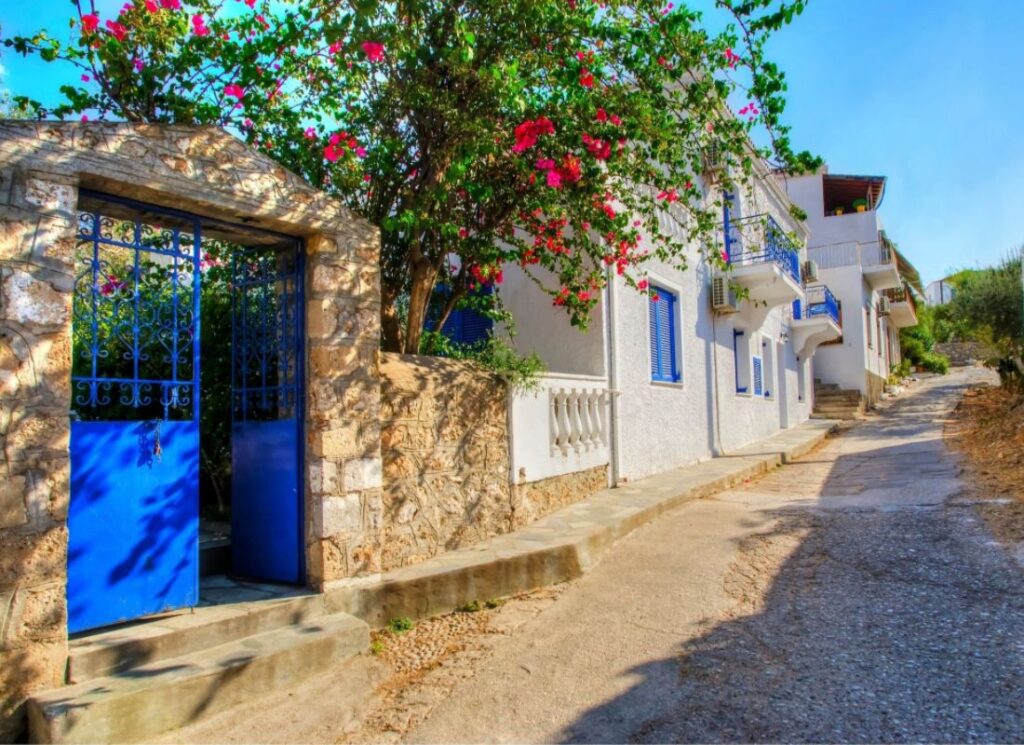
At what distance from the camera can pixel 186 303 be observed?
4918 millimetres

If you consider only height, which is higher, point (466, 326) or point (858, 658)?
point (466, 326)

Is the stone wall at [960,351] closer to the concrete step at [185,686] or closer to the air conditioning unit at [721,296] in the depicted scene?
the air conditioning unit at [721,296]

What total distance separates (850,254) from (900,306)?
9.66 meters

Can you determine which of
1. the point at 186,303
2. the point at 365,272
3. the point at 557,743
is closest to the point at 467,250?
the point at 365,272

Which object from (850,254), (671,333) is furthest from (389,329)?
(850,254)

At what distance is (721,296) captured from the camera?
449 inches

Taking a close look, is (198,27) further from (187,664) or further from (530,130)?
(187,664)

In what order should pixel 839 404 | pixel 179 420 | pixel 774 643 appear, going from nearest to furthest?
pixel 774 643
pixel 179 420
pixel 839 404

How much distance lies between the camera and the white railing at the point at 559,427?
622cm

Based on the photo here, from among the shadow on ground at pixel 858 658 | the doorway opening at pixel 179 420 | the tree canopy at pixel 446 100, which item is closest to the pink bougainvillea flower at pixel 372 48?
the tree canopy at pixel 446 100

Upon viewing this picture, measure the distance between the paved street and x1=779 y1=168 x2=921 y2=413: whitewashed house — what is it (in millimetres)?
16704

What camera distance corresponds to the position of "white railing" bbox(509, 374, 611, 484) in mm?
6219

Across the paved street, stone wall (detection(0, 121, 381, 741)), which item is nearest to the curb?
the paved street

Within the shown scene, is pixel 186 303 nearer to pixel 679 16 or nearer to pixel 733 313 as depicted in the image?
pixel 679 16
